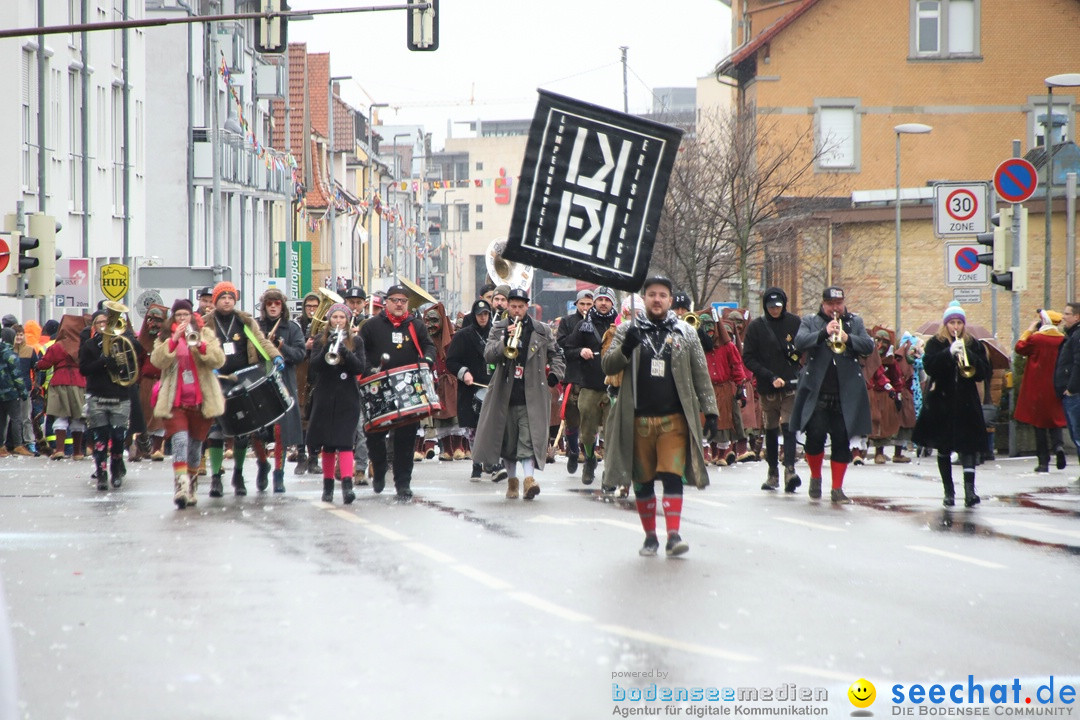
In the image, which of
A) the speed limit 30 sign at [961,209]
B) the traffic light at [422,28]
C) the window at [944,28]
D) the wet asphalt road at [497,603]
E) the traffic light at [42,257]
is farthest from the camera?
the window at [944,28]

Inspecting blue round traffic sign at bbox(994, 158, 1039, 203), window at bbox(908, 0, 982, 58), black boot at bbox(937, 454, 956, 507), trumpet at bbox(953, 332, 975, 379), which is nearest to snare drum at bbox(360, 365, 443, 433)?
black boot at bbox(937, 454, 956, 507)

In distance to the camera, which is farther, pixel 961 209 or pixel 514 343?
pixel 961 209

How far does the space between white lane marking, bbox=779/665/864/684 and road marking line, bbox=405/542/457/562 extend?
3.69 m

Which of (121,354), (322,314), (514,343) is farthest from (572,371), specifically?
(121,354)

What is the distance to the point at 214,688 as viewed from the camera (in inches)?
261

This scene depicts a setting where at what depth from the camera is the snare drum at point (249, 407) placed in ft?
48.3

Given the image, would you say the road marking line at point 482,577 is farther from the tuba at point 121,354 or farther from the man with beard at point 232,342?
the tuba at point 121,354

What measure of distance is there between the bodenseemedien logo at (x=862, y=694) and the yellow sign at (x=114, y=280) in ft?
80.1

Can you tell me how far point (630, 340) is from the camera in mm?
11039

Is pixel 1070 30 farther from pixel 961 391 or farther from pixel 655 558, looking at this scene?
pixel 655 558

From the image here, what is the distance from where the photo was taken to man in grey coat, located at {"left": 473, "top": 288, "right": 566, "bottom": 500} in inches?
582

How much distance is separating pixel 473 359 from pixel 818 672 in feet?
36.3

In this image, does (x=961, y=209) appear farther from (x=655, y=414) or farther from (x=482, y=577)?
(x=482, y=577)

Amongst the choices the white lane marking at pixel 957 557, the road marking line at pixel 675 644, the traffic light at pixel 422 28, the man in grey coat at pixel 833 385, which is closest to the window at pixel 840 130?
the traffic light at pixel 422 28
